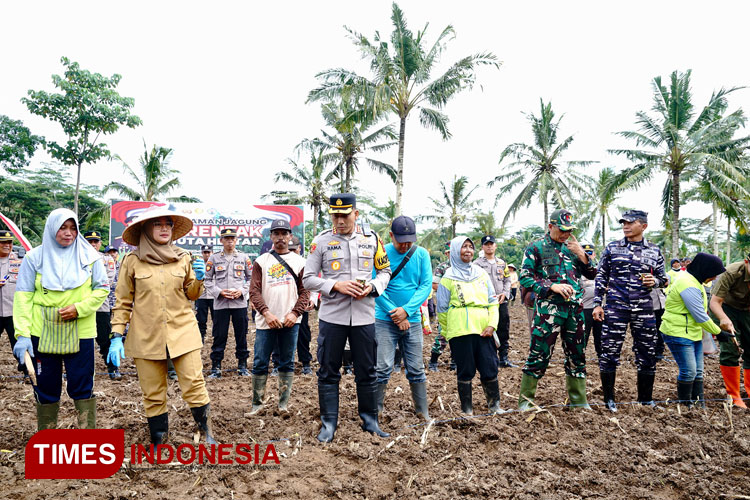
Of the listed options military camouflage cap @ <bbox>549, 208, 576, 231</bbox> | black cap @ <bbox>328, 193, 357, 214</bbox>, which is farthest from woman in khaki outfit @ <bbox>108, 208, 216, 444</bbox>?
military camouflage cap @ <bbox>549, 208, 576, 231</bbox>

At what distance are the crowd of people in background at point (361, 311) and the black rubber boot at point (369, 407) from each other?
11 millimetres

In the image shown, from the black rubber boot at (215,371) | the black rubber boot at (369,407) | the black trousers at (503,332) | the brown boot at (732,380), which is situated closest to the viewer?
the black rubber boot at (369,407)

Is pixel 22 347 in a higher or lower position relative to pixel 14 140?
lower

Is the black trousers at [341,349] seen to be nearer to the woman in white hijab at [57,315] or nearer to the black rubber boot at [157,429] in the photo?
the black rubber boot at [157,429]


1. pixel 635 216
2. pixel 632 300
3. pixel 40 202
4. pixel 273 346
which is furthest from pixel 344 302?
pixel 40 202

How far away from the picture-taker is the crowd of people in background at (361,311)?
11.8 feet

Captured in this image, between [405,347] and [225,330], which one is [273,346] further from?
[225,330]

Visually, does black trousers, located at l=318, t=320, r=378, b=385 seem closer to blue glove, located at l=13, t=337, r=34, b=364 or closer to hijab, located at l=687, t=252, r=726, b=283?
blue glove, located at l=13, t=337, r=34, b=364

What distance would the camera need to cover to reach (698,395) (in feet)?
15.9

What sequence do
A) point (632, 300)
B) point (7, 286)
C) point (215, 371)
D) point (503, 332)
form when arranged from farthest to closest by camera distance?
point (503, 332) < point (215, 371) < point (7, 286) < point (632, 300)

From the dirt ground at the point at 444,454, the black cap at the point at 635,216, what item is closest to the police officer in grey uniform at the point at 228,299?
the dirt ground at the point at 444,454

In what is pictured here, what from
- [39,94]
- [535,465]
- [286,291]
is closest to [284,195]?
[39,94]

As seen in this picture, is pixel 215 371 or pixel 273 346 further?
pixel 215 371

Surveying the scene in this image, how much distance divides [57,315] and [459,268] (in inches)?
131
